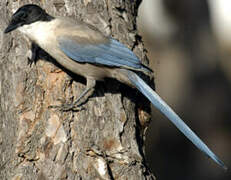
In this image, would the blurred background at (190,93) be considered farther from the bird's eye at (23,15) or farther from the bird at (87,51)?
the bird's eye at (23,15)

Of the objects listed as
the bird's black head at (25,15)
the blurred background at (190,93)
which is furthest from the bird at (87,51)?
the blurred background at (190,93)

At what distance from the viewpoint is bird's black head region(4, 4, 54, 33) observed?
4949 mm

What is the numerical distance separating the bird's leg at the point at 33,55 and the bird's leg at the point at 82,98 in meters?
0.49

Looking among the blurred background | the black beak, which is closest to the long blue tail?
the black beak

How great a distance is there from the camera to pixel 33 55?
5023mm

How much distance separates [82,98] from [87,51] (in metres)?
0.66

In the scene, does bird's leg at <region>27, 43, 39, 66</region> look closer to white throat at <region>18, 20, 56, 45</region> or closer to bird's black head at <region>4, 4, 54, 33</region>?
white throat at <region>18, 20, 56, 45</region>

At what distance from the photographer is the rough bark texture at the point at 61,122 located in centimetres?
453

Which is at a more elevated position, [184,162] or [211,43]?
[211,43]

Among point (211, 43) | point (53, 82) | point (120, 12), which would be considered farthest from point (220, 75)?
point (53, 82)

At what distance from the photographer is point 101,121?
469cm

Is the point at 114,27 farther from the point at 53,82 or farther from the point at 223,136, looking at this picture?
the point at 223,136

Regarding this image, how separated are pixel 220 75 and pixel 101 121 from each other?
608 centimetres

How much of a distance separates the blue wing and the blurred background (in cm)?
495
